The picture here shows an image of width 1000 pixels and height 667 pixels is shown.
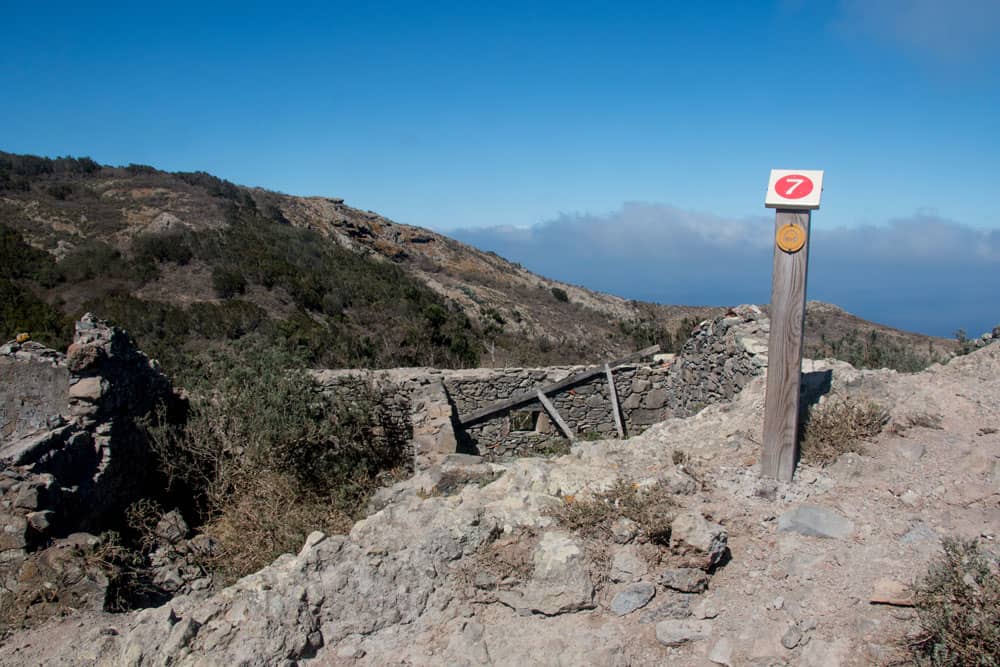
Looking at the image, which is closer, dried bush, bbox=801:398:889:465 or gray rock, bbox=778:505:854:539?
gray rock, bbox=778:505:854:539

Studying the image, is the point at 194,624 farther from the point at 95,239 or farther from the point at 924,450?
the point at 95,239

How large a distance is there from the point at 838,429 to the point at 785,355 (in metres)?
1.09

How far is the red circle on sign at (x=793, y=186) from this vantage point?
163 inches

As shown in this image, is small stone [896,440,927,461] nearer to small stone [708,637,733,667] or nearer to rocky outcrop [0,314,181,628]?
small stone [708,637,733,667]

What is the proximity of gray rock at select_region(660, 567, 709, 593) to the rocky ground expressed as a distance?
0.01 metres

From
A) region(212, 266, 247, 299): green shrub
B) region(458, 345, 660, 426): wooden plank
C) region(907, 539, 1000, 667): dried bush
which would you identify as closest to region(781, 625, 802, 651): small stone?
region(907, 539, 1000, 667): dried bush

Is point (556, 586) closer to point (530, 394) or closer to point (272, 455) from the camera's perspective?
point (272, 455)

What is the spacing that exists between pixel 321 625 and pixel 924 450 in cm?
469

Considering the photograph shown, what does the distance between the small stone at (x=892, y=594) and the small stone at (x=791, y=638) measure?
49 cm

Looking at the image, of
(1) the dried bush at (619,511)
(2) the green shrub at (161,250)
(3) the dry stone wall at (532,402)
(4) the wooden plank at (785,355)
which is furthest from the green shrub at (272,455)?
(2) the green shrub at (161,250)

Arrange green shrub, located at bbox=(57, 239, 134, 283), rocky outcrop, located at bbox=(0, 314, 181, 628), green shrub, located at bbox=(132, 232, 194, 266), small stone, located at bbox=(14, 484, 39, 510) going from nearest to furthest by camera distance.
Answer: rocky outcrop, located at bbox=(0, 314, 181, 628) → small stone, located at bbox=(14, 484, 39, 510) → green shrub, located at bbox=(57, 239, 134, 283) → green shrub, located at bbox=(132, 232, 194, 266)

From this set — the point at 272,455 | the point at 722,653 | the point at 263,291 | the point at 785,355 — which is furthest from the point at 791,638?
the point at 263,291

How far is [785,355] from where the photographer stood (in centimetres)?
437

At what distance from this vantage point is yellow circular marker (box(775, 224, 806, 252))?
13.7 feet
